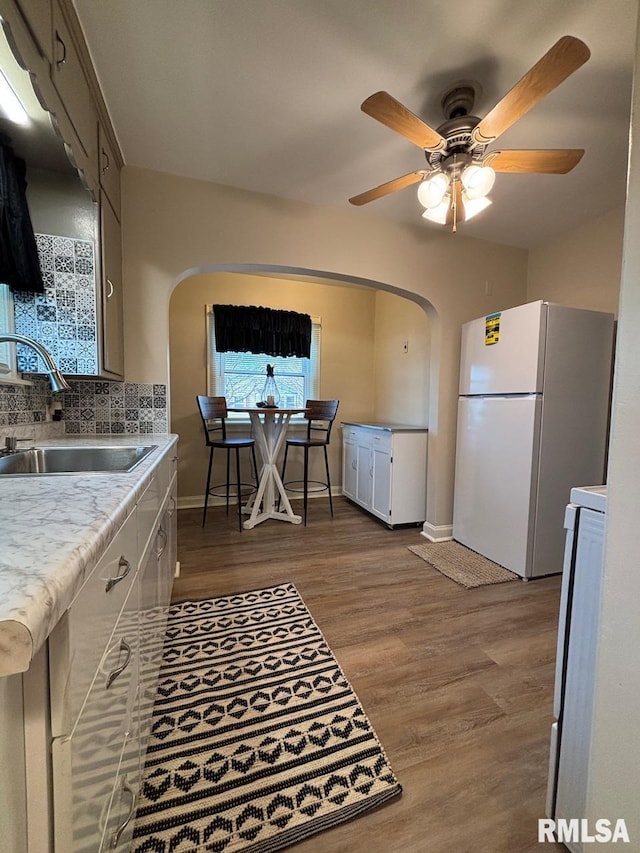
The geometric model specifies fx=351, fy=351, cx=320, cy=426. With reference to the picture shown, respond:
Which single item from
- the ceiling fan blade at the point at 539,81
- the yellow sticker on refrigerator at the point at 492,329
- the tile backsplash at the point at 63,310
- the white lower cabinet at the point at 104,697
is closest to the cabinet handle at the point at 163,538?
the white lower cabinet at the point at 104,697

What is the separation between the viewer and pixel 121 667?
2.37ft

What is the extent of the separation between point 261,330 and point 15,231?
2505 millimetres

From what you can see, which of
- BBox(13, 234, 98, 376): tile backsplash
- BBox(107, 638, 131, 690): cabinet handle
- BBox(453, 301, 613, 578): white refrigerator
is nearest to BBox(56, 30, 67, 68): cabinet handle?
BBox(13, 234, 98, 376): tile backsplash

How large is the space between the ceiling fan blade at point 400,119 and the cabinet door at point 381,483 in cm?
217

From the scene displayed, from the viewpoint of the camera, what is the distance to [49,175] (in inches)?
61.0

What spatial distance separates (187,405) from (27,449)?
238cm

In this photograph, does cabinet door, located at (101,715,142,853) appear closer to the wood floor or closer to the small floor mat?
the wood floor

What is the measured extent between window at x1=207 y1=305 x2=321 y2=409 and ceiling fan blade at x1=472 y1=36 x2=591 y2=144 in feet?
9.44

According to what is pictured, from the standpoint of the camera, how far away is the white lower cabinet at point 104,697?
440 mm

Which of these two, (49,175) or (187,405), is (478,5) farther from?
(187,405)

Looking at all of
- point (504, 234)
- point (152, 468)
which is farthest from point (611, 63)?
point (152, 468)

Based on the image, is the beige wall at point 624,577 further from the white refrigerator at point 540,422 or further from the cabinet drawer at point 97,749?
the white refrigerator at point 540,422

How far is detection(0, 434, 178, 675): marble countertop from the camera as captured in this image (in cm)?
33

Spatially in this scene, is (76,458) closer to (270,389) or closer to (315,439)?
(315,439)
